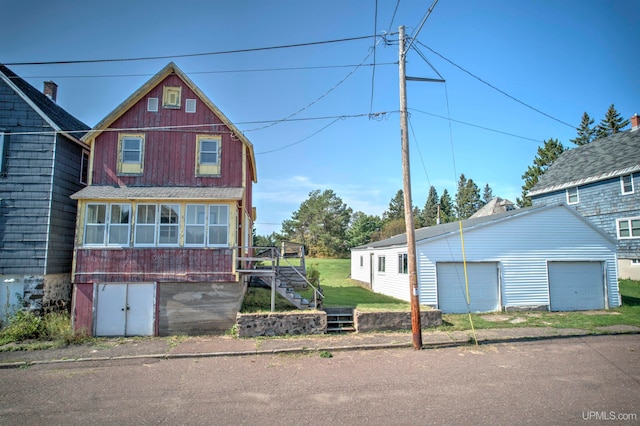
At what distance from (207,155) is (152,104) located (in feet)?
10.3

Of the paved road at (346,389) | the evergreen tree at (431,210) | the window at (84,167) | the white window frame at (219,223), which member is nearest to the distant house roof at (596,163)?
the paved road at (346,389)

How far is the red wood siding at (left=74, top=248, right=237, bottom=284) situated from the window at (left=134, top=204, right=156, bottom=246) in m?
0.37

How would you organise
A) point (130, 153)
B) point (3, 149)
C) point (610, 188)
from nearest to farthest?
point (3, 149) → point (130, 153) → point (610, 188)

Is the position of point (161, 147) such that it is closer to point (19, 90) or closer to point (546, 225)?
point (19, 90)

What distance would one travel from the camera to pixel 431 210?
3135 inches

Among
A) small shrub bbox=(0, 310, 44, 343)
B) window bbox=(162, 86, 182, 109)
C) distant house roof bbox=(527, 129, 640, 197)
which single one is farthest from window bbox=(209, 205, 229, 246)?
distant house roof bbox=(527, 129, 640, 197)

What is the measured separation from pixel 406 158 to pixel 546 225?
11.0 m

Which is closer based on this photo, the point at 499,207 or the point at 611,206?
the point at 611,206

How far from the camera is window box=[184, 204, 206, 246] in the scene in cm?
1377

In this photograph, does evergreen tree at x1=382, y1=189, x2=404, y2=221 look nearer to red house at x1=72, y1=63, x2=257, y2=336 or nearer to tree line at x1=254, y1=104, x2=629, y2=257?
tree line at x1=254, y1=104, x2=629, y2=257

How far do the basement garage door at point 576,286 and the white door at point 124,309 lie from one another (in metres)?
18.4

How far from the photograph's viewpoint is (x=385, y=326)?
13.1 m

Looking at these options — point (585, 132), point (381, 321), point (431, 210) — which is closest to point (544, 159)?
point (585, 132)

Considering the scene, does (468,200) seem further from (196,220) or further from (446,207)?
(196,220)
